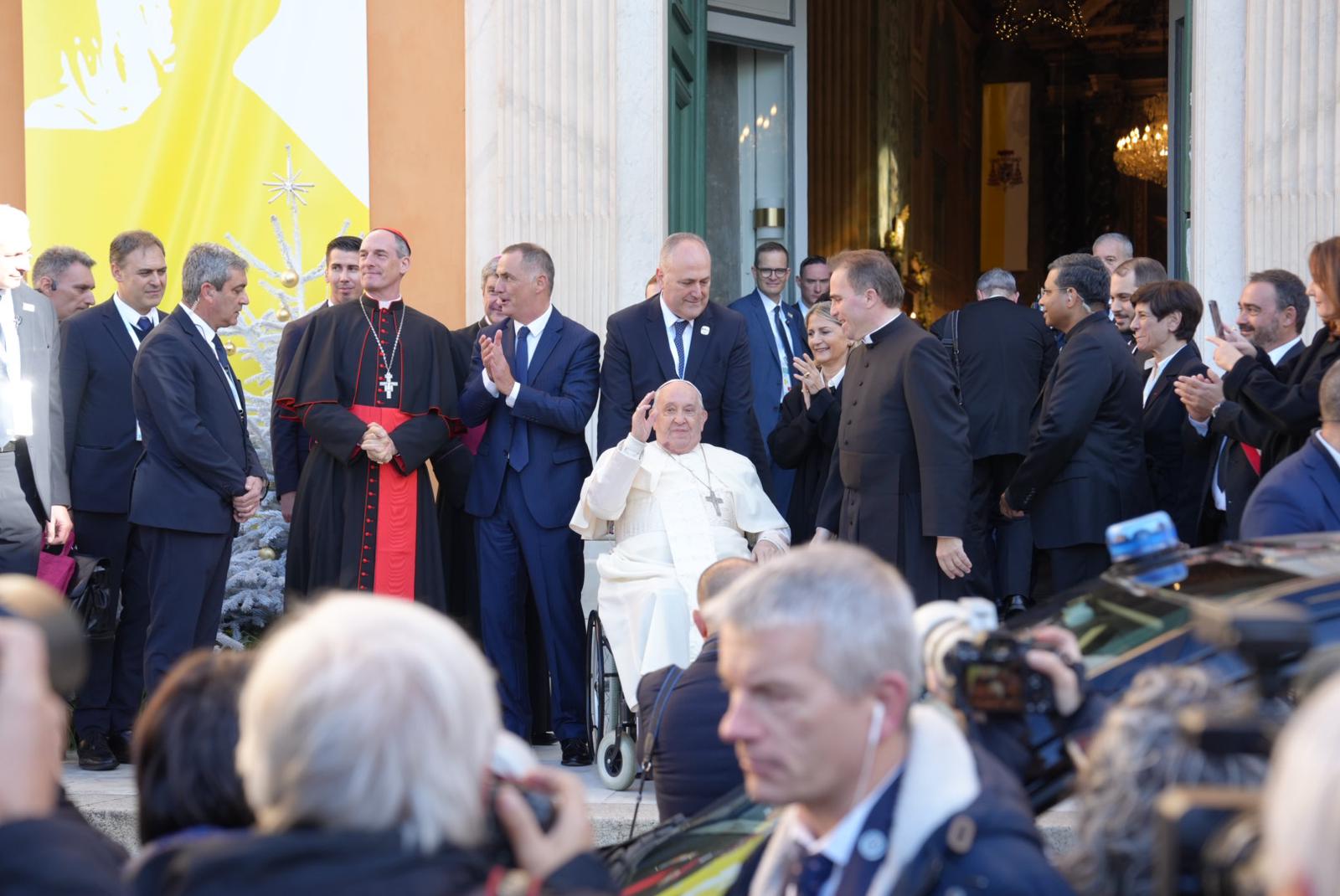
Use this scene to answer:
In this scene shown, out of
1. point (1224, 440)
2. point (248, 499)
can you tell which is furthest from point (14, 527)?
point (1224, 440)

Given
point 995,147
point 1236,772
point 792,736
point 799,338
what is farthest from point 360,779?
point 995,147

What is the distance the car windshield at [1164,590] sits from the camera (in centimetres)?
331

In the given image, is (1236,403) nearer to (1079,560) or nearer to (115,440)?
(1079,560)

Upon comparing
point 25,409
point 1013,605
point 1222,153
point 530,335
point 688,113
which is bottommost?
point 1013,605

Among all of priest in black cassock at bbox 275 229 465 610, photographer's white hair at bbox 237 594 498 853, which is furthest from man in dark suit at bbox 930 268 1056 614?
photographer's white hair at bbox 237 594 498 853

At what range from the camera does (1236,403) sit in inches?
280

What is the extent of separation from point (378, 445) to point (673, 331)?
1486mm

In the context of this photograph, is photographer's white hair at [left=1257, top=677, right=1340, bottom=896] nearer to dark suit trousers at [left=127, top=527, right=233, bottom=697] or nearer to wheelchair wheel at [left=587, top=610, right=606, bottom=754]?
wheelchair wheel at [left=587, top=610, right=606, bottom=754]

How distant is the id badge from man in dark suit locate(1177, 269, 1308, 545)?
4.90 m

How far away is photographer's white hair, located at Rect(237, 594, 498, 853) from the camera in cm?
226

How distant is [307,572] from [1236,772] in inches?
255

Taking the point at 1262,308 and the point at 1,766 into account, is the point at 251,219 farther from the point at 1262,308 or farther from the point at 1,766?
the point at 1,766

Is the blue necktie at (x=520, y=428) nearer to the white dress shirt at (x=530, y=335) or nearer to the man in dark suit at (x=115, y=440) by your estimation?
the white dress shirt at (x=530, y=335)

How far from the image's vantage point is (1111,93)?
30516 millimetres
